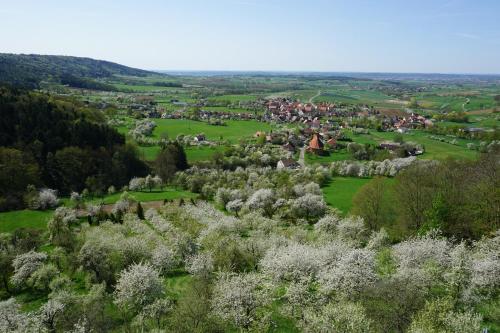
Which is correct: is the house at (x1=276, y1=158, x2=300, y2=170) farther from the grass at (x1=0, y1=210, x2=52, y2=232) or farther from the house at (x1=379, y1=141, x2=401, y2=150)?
the grass at (x1=0, y1=210, x2=52, y2=232)

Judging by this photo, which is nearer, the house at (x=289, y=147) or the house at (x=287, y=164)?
the house at (x=287, y=164)

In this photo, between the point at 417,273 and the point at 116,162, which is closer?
the point at 417,273

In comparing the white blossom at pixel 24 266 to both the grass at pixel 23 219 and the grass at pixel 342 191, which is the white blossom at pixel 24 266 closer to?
the grass at pixel 23 219

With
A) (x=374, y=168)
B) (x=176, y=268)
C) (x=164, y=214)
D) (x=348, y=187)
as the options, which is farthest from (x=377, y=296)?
(x=374, y=168)

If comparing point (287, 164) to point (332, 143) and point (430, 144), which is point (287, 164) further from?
point (430, 144)

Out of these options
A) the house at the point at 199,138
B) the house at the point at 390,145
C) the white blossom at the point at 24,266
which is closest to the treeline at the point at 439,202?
the white blossom at the point at 24,266

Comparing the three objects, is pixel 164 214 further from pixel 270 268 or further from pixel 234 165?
pixel 234 165
